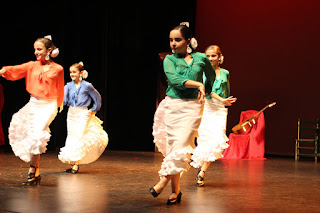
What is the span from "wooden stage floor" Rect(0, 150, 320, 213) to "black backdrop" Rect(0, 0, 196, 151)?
326cm

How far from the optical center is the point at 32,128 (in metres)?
4.51

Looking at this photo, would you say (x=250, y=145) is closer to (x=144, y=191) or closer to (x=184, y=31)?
(x=144, y=191)

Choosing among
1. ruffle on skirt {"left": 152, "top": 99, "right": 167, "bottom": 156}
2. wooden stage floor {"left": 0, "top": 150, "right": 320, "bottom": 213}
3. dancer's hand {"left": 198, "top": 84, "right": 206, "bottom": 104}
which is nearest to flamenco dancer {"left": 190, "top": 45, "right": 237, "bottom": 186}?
wooden stage floor {"left": 0, "top": 150, "right": 320, "bottom": 213}

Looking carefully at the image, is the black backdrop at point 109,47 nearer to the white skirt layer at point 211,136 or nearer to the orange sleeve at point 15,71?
the white skirt layer at point 211,136

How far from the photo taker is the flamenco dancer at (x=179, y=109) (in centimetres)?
351

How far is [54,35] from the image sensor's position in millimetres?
9375

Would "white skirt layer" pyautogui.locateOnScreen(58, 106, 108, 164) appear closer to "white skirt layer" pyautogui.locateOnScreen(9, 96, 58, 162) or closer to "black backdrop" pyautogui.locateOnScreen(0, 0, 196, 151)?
"white skirt layer" pyautogui.locateOnScreen(9, 96, 58, 162)

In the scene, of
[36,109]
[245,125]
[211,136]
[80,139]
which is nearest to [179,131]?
[211,136]

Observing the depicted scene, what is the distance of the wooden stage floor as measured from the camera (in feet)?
11.1

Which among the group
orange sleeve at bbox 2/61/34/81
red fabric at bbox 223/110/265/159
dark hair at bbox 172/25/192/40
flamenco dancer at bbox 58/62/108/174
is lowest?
red fabric at bbox 223/110/265/159

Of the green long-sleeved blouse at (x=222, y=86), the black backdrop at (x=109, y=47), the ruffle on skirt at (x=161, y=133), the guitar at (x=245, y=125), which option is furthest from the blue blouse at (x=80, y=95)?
the black backdrop at (x=109, y=47)

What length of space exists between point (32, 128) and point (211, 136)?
175 cm

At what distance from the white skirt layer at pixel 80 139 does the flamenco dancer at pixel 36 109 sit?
45.6 inches

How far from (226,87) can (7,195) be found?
7.83ft
